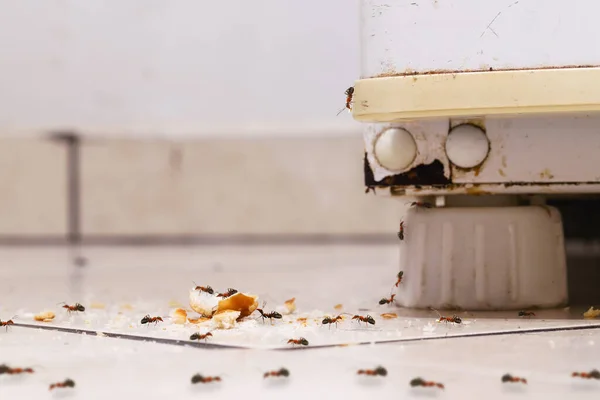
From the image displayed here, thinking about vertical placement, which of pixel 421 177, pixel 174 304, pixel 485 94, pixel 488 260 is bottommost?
pixel 174 304

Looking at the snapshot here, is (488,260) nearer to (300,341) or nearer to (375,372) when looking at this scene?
(300,341)

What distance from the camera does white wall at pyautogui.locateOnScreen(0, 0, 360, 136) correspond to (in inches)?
182

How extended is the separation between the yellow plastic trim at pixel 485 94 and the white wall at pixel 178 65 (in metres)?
3.28

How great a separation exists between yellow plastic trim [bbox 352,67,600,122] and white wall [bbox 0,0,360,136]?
3.28 metres

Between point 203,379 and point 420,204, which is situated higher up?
point 420,204

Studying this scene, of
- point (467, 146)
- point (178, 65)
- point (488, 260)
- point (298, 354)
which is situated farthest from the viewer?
point (178, 65)

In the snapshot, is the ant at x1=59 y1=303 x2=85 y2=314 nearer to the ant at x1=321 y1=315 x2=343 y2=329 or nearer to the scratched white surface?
the ant at x1=321 y1=315 x2=343 y2=329

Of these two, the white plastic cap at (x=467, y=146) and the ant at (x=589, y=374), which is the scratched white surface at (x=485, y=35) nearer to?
the white plastic cap at (x=467, y=146)

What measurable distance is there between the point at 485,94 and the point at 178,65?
11.8ft

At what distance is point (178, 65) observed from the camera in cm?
472

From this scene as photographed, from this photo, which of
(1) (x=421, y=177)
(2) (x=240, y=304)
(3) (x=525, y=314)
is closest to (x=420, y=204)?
(1) (x=421, y=177)

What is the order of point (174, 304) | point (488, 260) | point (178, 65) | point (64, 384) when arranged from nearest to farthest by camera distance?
point (64, 384) < point (488, 260) < point (174, 304) < point (178, 65)

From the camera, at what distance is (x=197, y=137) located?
4.87 m

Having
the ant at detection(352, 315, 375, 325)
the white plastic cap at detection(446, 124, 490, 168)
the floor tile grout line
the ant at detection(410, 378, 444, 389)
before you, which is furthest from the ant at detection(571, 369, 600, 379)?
the white plastic cap at detection(446, 124, 490, 168)
